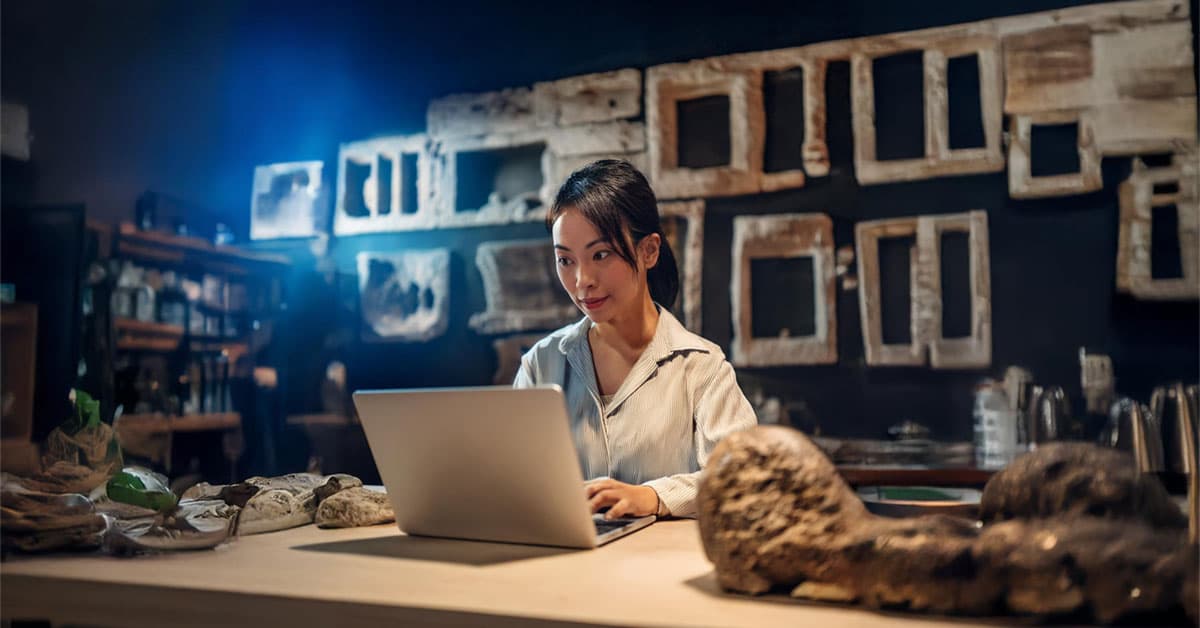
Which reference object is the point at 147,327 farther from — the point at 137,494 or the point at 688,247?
the point at 137,494

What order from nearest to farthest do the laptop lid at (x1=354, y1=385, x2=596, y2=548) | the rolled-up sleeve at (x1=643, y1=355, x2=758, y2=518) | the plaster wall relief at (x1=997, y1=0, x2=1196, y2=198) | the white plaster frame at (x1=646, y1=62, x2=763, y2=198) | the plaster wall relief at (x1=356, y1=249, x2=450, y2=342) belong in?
1. the laptop lid at (x1=354, y1=385, x2=596, y2=548)
2. the rolled-up sleeve at (x1=643, y1=355, x2=758, y2=518)
3. the plaster wall relief at (x1=997, y1=0, x2=1196, y2=198)
4. the white plaster frame at (x1=646, y1=62, x2=763, y2=198)
5. the plaster wall relief at (x1=356, y1=249, x2=450, y2=342)

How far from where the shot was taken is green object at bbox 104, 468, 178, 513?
1463 millimetres

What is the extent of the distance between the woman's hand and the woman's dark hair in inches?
24.6

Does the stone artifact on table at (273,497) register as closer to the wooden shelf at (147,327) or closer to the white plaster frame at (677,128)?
the white plaster frame at (677,128)

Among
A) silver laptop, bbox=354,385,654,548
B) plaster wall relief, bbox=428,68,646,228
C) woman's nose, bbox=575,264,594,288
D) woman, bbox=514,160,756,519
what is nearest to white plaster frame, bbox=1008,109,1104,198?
plaster wall relief, bbox=428,68,646,228

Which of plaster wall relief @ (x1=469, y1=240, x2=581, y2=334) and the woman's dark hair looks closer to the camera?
the woman's dark hair

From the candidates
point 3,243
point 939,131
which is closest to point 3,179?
point 3,243

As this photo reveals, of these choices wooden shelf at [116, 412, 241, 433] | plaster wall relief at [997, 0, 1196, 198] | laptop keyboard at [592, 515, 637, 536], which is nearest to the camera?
laptop keyboard at [592, 515, 637, 536]

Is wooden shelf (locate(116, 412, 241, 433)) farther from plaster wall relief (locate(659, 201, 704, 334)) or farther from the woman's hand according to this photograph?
the woman's hand

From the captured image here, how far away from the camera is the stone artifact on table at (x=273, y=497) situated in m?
1.62

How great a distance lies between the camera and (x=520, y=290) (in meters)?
4.27

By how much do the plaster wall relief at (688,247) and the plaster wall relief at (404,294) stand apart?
3.64ft

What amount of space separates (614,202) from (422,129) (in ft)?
8.59

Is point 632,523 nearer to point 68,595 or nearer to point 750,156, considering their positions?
point 68,595
